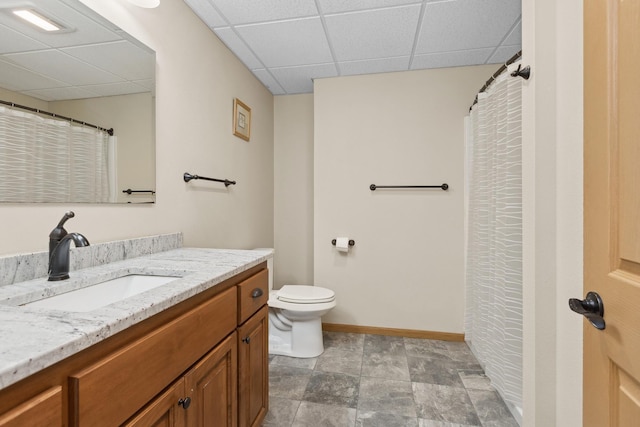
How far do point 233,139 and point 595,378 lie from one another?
7.13 ft

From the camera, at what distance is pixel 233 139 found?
7.10 feet

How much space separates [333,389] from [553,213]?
1459 millimetres

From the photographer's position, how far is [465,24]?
71.8 inches

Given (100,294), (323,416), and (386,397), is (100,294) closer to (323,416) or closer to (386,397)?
(323,416)

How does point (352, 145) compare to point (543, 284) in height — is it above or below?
above

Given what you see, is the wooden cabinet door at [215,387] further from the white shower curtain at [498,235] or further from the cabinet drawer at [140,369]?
the white shower curtain at [498,235]

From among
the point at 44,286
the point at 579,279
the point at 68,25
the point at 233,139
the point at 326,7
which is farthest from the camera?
the point at 233,139

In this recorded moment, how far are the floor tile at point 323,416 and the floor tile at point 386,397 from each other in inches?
3.7

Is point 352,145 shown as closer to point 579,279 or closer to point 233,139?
point 233,139

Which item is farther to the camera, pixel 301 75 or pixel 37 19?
pixel 301 75

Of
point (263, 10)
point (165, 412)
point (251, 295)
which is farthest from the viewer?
point (263, 10)

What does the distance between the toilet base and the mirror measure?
1.33 meters

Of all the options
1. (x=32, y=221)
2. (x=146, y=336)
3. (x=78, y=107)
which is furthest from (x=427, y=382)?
(x=78, y=107)

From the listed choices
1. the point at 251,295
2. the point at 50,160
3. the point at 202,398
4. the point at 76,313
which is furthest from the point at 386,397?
the point at 50,160
